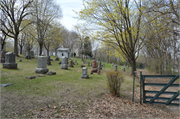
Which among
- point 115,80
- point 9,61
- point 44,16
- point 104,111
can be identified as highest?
point 44,16

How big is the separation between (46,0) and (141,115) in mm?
26165

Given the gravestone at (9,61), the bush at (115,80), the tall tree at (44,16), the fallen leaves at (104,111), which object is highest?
the tall tree at (44,16)

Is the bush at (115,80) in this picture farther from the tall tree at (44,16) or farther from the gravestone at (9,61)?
the tall tree at (44,16)

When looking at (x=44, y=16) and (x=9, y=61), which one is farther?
(x=44, y=16)

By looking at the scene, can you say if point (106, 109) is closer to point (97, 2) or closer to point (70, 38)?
point (97, 2)

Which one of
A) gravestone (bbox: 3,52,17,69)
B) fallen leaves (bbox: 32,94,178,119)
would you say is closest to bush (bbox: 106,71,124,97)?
fallen leaves (bbox: 32,94,178,119)

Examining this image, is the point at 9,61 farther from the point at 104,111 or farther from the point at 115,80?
the point at 104,111

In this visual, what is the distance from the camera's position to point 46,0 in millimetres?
22562

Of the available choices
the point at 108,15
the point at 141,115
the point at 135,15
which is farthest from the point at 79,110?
the point at 135,15

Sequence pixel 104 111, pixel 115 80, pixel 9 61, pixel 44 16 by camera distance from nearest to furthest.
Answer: pixel 104 111, pixel 115 80, pixel 9 61, pixel 44 16

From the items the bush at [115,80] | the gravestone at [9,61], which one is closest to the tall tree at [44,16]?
the gravestone at [9,61]

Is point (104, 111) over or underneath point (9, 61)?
underneath

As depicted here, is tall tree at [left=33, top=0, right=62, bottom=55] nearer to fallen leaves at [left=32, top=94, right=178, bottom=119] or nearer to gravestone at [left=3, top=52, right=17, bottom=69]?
gravestone at [left=3, top=52, right=17, bottom=69]

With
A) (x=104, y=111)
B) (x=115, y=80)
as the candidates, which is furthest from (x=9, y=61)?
(x=104, y=111)
